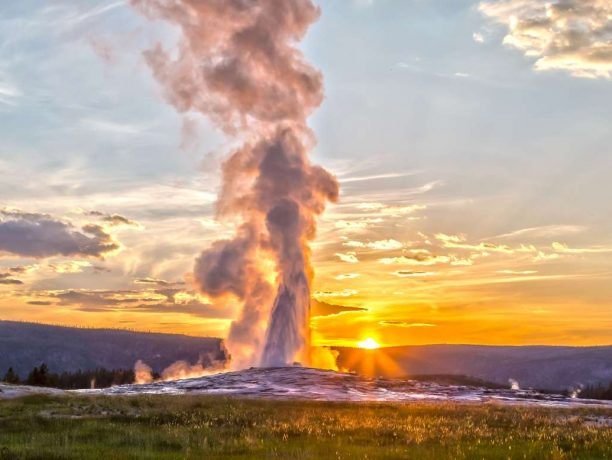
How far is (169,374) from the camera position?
154375 millimetres

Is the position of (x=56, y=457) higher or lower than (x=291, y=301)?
lower

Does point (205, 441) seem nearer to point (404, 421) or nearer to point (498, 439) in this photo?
point (498, 439)

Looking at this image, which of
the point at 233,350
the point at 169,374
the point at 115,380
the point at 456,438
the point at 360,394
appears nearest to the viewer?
the point at 456,438

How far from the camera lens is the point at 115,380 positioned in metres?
190

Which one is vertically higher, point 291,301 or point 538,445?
point 291,301

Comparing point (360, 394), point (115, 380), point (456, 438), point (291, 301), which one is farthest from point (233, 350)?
point (456, 438)

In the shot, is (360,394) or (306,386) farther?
(306,386)

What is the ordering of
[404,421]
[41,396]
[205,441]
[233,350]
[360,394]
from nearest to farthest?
[205,441], [404,421], [41,396], [360,394], [233,350]

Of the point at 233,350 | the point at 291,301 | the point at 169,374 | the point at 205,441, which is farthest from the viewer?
the point at 169,374

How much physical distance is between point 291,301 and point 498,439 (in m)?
88.6

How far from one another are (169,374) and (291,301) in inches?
2182

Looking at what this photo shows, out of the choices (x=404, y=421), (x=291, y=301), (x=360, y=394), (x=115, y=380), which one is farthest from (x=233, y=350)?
(x=404, y=421)

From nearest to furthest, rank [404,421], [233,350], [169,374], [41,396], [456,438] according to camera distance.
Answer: [456,438], [404,421], [41,396], [233,350], [169,374]

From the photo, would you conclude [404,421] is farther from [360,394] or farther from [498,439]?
[360,394]
